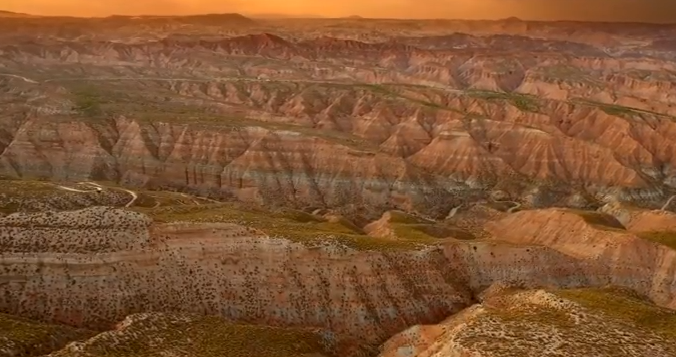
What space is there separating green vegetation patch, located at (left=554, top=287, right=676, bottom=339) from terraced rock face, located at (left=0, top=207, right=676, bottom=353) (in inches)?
615

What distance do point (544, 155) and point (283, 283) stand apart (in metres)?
104

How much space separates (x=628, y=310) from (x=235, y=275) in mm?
29357

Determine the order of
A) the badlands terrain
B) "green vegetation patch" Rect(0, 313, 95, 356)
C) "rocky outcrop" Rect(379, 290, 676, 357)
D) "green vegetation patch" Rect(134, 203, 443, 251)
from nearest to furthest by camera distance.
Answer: "rocky outcrop" Rect(379, 290, 676, 357) < "green vegetation patch" Rect(0, 313, 95, 356) < the badlands terrain < "green vegetation patch" Rect(134, 203, 443, 251)

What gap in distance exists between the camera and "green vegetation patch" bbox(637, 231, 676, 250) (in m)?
74.7

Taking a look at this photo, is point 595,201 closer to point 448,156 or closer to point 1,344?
point 448,156

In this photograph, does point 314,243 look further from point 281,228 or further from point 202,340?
point 202,340

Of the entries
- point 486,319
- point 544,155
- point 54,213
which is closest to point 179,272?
point 54,213

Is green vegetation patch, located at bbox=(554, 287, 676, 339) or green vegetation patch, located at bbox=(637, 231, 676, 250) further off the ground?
green vegetation patch, located at bbox=(554, 287, 676, 339)

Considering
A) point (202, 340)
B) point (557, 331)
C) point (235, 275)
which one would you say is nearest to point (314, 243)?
point (235, 275)

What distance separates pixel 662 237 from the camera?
76.4 metres

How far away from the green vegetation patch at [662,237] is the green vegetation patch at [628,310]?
28.1 meters

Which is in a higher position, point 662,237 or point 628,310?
point 628,310

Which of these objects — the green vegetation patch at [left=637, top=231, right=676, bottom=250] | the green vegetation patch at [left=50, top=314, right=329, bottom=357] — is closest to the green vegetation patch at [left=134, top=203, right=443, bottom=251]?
the green vegetation patch at [left=50, top=314, right=329, bottom=357]

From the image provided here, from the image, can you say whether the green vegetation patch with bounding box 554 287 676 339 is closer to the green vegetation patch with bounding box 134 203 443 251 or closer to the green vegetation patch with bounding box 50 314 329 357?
→ the green vegetation patch with bounding box 50 314 329 357
